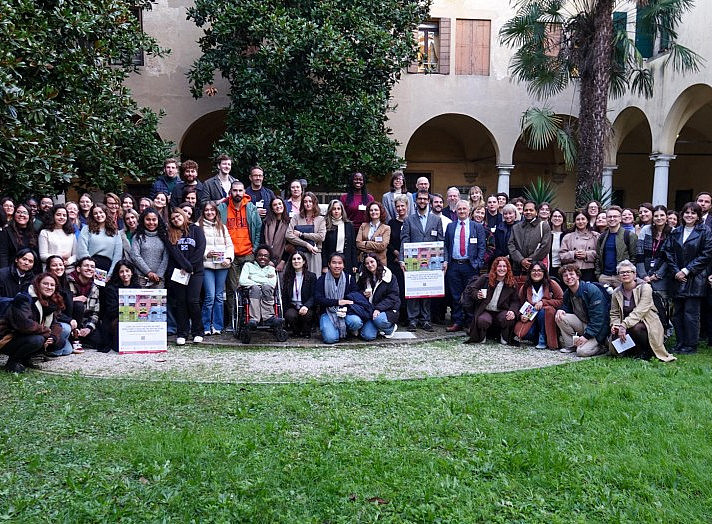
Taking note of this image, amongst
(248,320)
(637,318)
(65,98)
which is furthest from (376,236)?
(65,98)

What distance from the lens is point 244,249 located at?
9094mm

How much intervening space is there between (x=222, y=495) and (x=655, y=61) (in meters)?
16.4

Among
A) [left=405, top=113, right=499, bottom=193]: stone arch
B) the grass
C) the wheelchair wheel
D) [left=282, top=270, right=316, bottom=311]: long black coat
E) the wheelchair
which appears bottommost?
the grass

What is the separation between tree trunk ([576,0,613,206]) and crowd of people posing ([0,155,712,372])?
16.6ft

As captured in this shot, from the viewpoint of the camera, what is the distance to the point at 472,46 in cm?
1819

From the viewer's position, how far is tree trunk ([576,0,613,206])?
557 inches

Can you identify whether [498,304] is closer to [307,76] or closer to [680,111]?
[307,76]

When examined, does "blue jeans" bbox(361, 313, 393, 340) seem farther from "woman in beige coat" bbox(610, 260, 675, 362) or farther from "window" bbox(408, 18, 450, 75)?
"window" bbox(408, 18, 450, 75)

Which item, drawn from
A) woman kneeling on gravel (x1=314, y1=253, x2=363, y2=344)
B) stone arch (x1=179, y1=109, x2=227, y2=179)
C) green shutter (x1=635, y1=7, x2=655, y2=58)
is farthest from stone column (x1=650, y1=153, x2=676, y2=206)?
stone arch (x1=179, y1=109, x2=227, y2=179)

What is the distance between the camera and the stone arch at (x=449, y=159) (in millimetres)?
21500

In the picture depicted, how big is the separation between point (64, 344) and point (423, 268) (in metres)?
4.77

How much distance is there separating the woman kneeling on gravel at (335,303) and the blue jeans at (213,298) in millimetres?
1288

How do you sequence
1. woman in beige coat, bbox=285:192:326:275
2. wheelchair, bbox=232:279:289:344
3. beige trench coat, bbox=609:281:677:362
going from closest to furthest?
beige trench coat, bbox=609:281:677:362 → wheelchair, bbox=232:279:289:344 → woman in beige coat, bbox=285:192:326:275

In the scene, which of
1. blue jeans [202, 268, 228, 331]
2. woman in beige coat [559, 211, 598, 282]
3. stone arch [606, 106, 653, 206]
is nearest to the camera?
blue jeans [202, 268, 228, 331]
